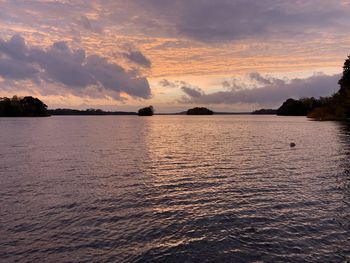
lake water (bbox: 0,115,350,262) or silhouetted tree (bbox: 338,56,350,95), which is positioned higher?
silhouetted tree (bbox: 338,56,350,95)

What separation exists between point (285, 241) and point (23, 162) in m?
39.9

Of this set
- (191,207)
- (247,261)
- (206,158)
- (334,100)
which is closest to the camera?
(247,261)

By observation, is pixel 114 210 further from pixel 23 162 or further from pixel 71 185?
pixel 23 162

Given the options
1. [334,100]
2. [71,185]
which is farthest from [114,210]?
[334,100]

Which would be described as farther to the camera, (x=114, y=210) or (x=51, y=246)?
(x=114, y=210)

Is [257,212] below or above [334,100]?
below

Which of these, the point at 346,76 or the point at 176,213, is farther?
the point at 346,76

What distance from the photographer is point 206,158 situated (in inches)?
1897

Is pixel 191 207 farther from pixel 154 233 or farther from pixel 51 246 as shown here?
pixel 51 246

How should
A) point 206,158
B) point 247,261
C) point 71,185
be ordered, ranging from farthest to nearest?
point 206,158
point 71,185
point 247,261

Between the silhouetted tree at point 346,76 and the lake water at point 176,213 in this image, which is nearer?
the lake water at point 176,213

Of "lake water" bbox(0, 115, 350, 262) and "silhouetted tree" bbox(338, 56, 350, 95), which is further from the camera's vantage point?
"silhouetted tree" bbox(338, 56, 350, 95)

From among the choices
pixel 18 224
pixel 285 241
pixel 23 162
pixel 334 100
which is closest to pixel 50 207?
pixel 18 224

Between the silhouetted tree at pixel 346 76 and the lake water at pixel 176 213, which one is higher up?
the silhouetted tree at pixel 346 76
